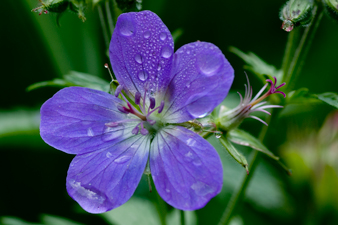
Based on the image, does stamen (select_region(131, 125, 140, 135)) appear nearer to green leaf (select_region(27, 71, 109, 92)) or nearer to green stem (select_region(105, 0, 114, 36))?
green leaf (select_region(27, 71, 109, 92))

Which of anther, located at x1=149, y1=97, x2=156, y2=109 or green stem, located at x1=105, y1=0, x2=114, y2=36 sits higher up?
green stem, located at x1=105, y1=0, x2=114, y2=36

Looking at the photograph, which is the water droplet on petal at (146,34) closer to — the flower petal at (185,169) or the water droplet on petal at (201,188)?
the flower petal at (185,169)


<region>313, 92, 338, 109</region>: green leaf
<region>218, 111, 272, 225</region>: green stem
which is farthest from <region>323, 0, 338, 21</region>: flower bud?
<region>218, 111, 272, 225</region>: green stem

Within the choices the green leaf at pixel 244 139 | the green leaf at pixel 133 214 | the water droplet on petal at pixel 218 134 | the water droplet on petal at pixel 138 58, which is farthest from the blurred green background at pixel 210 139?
the water droplet on petal at pixel 138 58

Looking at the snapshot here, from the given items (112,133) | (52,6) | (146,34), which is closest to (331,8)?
(146,34)

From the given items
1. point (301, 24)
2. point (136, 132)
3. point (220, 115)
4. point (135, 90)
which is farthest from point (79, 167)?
point (301, 24)

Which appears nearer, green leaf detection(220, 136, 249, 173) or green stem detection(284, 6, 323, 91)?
green leaf detection(220, 136, 249, 173)

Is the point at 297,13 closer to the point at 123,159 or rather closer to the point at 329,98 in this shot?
the point at 329,98
